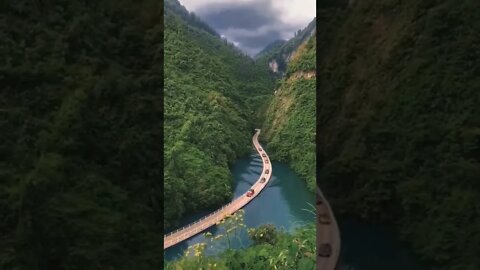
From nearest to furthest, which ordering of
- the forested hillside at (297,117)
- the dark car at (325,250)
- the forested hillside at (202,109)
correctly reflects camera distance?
1. the forested hillside at (202,109)
2. the forested hillside at (297,117)
3. the dark car at (325,250)

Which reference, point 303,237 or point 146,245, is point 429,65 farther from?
point 146,245

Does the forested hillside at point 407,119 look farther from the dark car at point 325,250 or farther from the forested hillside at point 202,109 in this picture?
the forested hillside at point 202,109

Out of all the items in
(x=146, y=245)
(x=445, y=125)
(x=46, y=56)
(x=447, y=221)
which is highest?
(x=46, y=56)

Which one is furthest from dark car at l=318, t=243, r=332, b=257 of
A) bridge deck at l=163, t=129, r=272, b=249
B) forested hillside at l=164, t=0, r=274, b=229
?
forested hillside at l=164, t=0, r=274, b=229

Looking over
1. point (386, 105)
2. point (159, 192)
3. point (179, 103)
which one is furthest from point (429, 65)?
point (159, 192)

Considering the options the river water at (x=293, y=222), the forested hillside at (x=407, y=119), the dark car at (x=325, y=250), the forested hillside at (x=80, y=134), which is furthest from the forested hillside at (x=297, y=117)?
the forested hillside at (x=80, y=134)

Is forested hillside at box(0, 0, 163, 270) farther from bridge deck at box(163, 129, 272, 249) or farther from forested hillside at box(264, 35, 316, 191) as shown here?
forested hillside at box(264, 35, 316, 191)

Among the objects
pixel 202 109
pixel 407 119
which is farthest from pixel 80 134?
pixel 407 119
